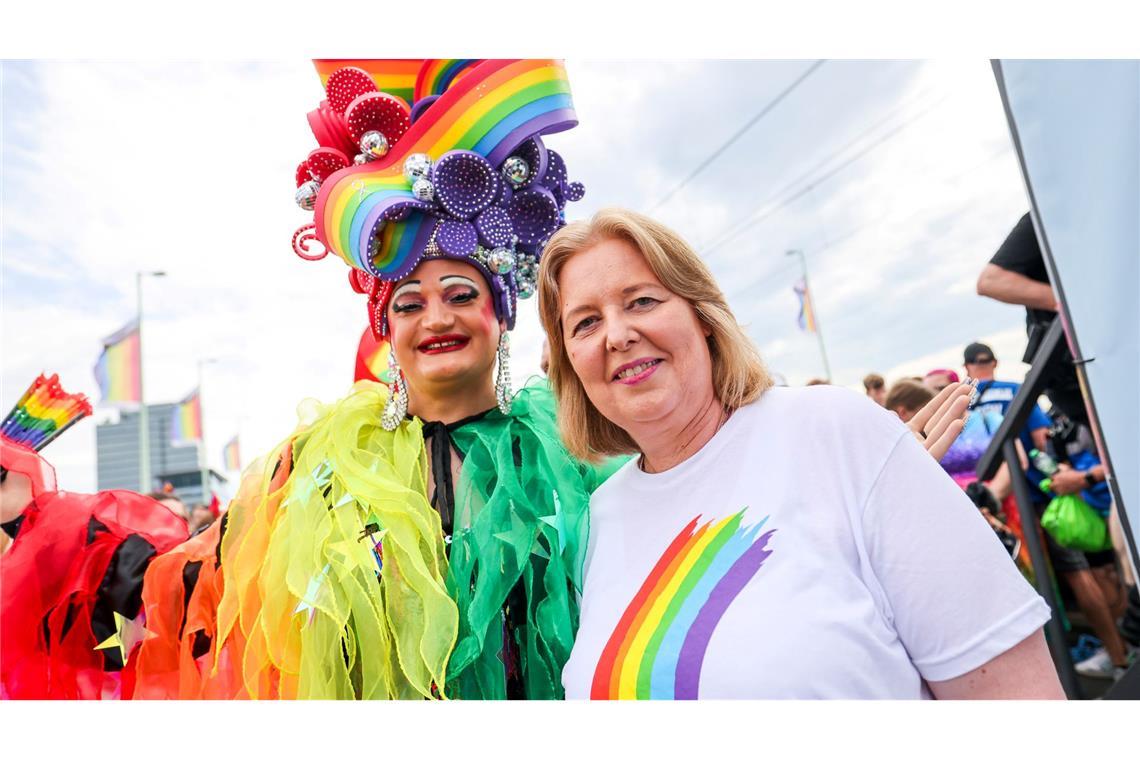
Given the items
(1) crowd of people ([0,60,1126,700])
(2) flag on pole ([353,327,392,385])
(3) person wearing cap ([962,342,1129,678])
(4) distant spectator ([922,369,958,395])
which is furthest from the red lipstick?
(4) distant spectator ([922,369,958,395])

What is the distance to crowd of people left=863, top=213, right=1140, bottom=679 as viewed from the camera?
2.23m

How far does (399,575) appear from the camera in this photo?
4.20 ft

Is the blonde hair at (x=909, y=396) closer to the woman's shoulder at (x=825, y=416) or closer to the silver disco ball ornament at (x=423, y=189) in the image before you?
the woman's shoulder at (x=825, y=416)

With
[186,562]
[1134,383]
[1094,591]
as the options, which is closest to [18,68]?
[186,562]

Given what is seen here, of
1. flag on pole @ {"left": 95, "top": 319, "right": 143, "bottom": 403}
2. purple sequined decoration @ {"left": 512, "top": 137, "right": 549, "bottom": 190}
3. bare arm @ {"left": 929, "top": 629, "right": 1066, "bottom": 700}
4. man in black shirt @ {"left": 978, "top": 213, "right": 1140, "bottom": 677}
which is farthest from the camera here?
flag on pole @ {"left": 95, "top": 319, "right": 143, "bottom": 403}

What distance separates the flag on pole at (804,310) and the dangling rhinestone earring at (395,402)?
8.14m

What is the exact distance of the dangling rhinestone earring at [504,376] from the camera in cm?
160

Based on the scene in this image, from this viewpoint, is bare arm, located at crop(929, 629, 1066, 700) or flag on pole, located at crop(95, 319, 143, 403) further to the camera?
flag on pole, located at crop(95, 319, 143, 403)

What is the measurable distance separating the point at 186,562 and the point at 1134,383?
6.68 feet

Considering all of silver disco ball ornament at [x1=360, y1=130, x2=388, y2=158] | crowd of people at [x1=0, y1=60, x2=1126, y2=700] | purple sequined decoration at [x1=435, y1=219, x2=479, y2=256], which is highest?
silver disco ball ornament at [x1=360, y1=130, x2=388, y2=158]

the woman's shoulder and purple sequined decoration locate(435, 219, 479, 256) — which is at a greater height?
purple sequined decoration locate(435, 219, 479, 256)

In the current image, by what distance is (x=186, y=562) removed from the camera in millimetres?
1430

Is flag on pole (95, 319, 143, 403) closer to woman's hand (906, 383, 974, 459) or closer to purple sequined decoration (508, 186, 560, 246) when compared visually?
purple sequined decoration (508, 186, 560, 246)

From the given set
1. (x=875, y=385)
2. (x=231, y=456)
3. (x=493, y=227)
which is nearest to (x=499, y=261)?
(x=493, y=227)
